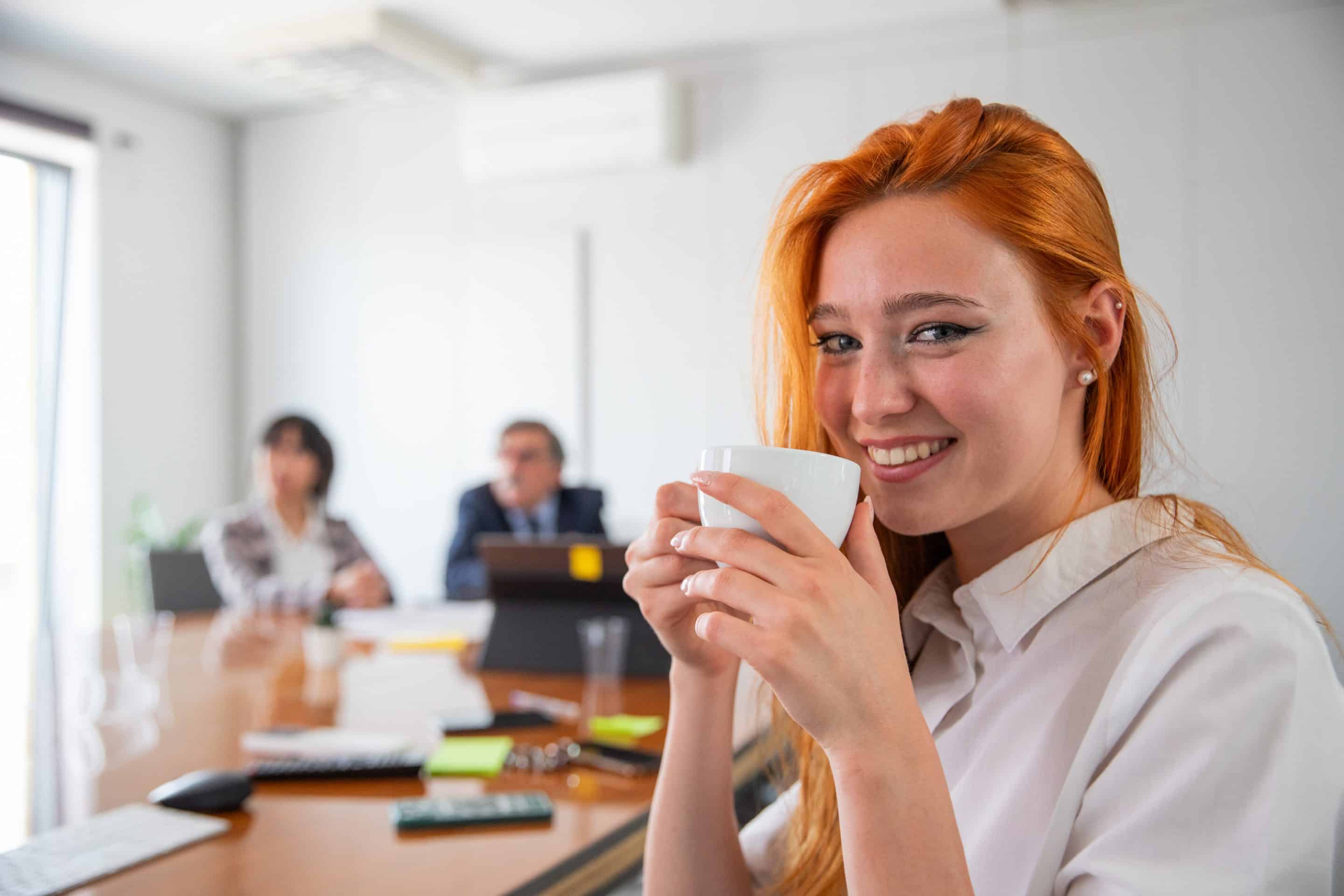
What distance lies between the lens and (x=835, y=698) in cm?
72

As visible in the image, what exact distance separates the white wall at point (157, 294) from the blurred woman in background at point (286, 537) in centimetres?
172

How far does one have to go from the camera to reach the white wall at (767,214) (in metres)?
3.83

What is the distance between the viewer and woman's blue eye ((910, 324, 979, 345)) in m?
0.93

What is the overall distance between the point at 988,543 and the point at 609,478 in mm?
4006

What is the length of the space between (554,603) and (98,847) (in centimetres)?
111

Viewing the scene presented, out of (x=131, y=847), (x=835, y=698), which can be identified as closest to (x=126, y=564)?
(x=131, y=847)

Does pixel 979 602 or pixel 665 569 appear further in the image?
pixel 979 602

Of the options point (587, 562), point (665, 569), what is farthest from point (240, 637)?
point (665, 569)

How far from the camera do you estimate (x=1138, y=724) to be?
31.7 inches

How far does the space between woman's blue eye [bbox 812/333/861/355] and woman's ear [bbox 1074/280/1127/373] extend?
0.20 m

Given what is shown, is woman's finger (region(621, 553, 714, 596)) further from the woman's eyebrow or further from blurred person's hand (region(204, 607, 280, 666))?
blurred person's hand (region(204, 607, 280, 666))

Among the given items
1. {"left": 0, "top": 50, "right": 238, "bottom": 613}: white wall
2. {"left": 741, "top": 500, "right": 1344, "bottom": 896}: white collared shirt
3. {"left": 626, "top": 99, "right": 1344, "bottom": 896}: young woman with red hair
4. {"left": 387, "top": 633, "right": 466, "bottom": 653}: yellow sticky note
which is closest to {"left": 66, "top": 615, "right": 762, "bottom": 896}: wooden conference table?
{"left": 626, "top": 99, "right": 1344, "bottom": 896}: young woman with red hair

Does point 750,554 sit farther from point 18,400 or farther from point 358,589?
point 18,400

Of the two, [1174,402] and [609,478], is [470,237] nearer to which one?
[609,478]
